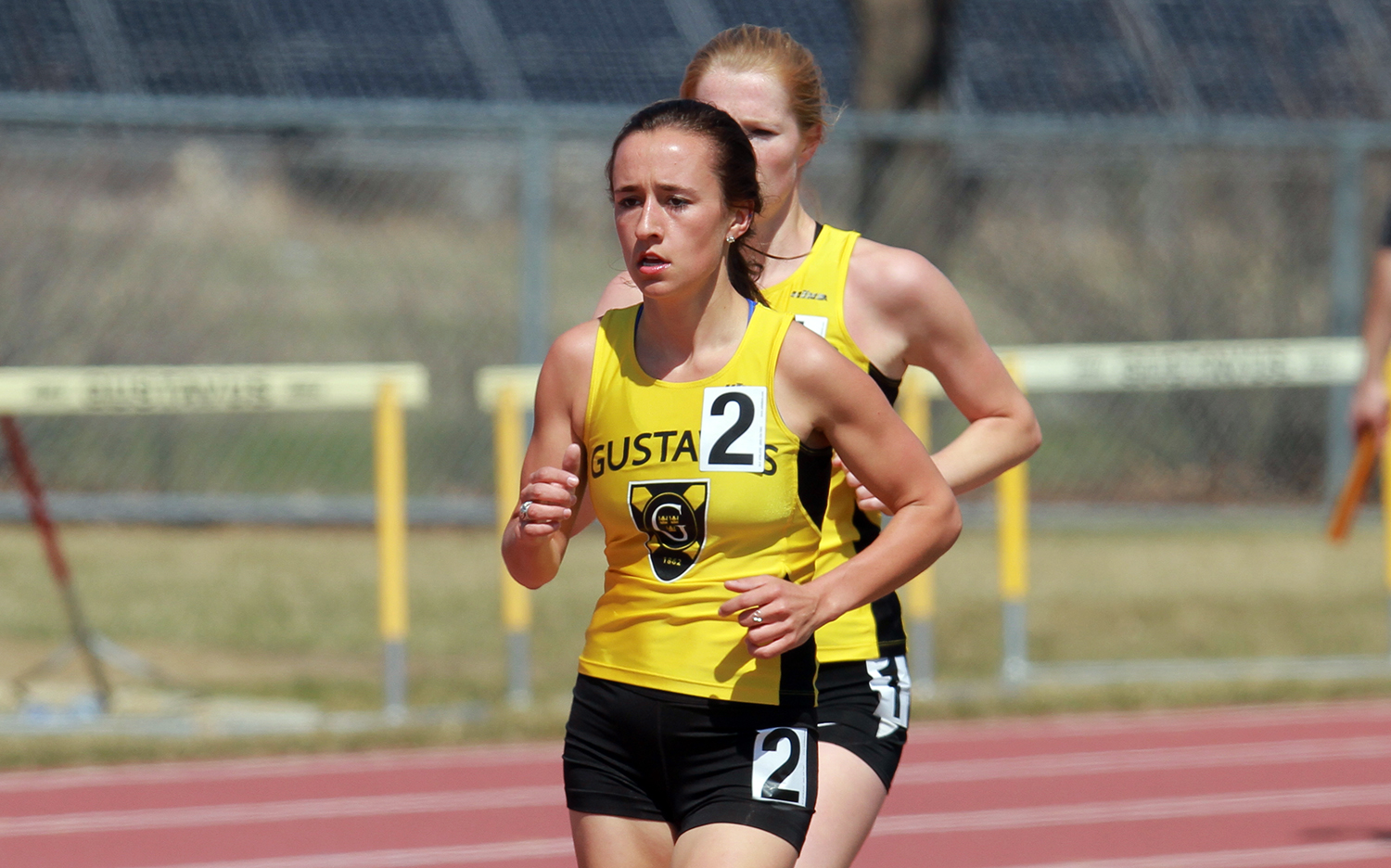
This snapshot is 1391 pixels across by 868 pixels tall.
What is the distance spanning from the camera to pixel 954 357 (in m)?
3.25

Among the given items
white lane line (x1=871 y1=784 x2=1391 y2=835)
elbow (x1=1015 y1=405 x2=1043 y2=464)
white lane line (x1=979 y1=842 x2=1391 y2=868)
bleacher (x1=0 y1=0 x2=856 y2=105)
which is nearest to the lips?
elbow (x1=1015 y1=405 x2=1043 y2=464)

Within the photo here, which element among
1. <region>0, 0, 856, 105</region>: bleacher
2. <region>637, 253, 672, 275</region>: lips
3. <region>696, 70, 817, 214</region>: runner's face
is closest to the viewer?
<region>637, 253, 672, 275</region>: lips

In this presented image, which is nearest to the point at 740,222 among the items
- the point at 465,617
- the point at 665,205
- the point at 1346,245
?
the point at 665,205

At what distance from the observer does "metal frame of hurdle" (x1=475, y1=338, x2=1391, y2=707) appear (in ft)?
24.2

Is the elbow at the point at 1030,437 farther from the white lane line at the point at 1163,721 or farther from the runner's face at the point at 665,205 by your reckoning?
the white lane line at the point at 1163,721

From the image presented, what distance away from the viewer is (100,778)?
6.71 m

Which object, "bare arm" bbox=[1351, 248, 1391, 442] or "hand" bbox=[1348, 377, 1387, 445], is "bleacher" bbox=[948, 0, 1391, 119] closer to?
"bare arm" bbox=[1351, 248, 1391, 442]

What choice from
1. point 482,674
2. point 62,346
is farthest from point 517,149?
point 482,674

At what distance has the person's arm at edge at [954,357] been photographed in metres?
3.18

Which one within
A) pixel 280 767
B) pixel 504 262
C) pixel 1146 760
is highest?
pixel 504 262

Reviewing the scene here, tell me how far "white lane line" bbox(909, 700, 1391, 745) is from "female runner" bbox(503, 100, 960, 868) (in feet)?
15.5

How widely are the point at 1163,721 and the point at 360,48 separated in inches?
414

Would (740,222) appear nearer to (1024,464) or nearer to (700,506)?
(700,506)

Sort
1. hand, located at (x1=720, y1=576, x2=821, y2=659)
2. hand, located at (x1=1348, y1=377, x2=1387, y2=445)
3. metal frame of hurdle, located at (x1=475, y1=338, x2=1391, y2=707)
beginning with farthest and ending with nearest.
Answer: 1. metal frame of hurdle, located at (x1=475, y1=338, x2=1391, y2=707)
2. hand, located at (x1=1348, y1=377, x2=1387, y2=445)
3. hand, located at (x1=720, y1=576, x2=821, y2=659)
